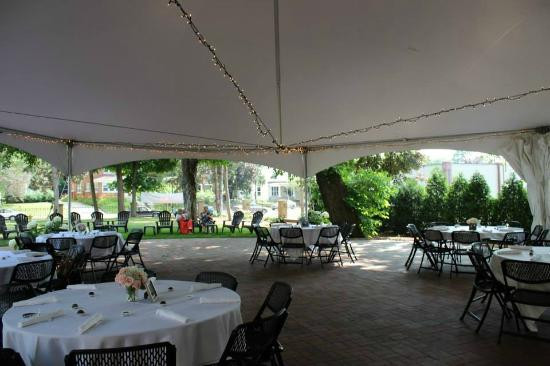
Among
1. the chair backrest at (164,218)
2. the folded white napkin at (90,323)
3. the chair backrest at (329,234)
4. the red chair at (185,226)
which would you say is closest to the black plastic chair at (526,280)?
the folded white napkin at (90,323)

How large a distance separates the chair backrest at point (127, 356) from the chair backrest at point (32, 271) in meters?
2.92

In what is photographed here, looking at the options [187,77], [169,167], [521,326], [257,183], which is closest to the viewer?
[521,326]

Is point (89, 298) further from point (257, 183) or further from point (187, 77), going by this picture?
point (257, 183)

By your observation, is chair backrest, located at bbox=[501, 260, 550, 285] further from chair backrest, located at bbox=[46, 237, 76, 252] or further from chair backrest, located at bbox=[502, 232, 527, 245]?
chair backrest, located at bbox=[46, 237, 76, 252]

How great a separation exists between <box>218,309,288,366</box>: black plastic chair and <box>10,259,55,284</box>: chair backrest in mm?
2933

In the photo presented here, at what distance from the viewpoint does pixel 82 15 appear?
355 cm

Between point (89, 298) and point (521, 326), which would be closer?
point (89, 298)

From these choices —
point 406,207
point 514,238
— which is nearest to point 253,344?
point 514,238

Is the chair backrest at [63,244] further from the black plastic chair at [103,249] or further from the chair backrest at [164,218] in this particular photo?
the chair backrest at [164,218]

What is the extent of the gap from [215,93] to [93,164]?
601cm

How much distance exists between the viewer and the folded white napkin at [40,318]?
263cm

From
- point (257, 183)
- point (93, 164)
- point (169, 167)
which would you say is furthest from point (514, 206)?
point (257, 183)

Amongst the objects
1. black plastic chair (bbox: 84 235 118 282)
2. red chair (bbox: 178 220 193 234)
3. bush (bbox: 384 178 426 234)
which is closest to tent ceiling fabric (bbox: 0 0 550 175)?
black plastic chair (bbox: 84 235 118 282)

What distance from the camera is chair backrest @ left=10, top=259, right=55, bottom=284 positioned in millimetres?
4641
